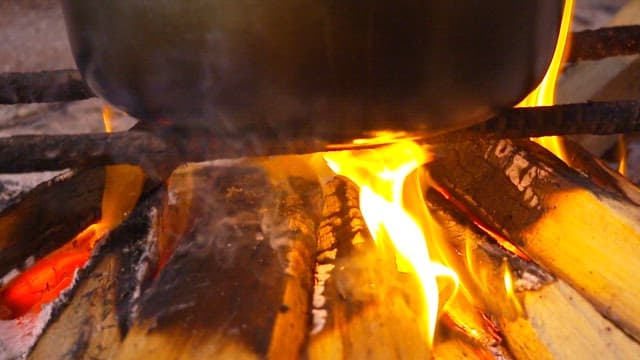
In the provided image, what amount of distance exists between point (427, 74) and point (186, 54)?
0.18 meters

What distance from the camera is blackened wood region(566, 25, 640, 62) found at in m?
1.07

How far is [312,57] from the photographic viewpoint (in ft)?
2.15

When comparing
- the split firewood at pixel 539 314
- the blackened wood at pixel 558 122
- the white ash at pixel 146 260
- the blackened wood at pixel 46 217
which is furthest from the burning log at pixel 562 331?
the blackened wood at pixel 46 217

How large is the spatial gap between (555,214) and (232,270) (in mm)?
333

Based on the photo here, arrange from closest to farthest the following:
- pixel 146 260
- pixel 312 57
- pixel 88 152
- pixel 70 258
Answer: pixel 312 57 < pixel 88 152 < pixel 146 260 < pixel 70 258

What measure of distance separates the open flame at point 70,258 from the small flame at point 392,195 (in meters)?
0.22

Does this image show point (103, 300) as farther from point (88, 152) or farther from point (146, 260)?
point (88, 152)

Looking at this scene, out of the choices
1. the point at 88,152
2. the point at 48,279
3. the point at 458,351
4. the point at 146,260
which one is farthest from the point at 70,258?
the point at 458,351

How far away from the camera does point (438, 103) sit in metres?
0.70

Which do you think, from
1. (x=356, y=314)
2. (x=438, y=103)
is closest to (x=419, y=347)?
(x=356, y=314)

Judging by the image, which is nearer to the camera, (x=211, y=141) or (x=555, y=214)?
(x=211, y=141)

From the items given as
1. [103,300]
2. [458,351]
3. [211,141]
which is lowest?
[458,351]

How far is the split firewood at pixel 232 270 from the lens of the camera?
77cm

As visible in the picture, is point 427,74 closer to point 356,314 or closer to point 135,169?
point 356,314
